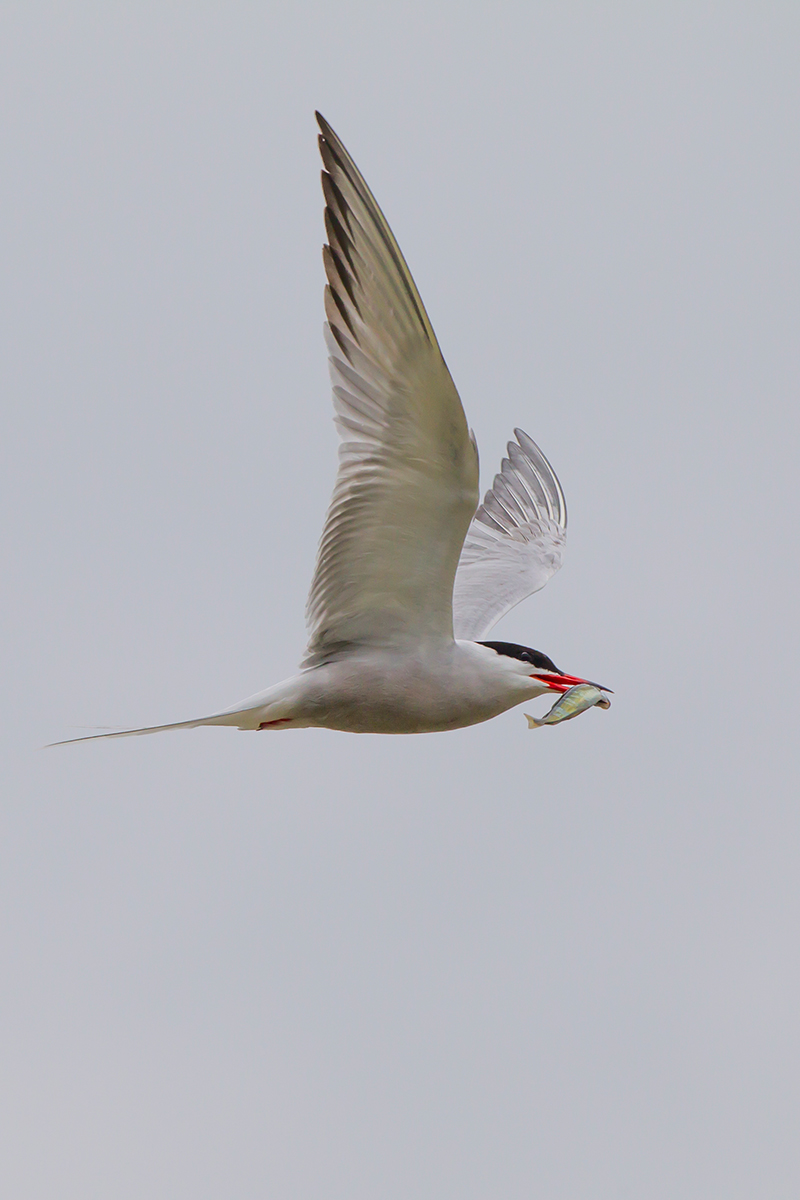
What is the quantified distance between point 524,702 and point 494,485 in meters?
4.04

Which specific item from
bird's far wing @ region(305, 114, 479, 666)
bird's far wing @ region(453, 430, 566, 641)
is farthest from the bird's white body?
bird's far wing @ region(453, 430, 566, 641)

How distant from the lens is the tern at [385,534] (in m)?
6.76

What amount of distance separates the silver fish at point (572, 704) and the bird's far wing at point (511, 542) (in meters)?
1.60

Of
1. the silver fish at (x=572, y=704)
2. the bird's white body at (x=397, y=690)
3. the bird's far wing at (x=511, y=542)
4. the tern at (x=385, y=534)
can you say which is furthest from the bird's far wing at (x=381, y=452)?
the bird's far wing at (x=511, y=542)

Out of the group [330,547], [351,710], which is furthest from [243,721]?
[330,547]

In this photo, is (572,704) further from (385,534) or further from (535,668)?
(385,534)

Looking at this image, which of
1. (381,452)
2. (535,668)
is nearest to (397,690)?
(535,668)

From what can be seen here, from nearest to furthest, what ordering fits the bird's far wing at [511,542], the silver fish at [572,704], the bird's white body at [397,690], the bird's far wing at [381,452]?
the bird's far wing at [381,452] → the silver fish at [572,704] → the bird's white body at [397,690] → the bird's far wing at [511,542]

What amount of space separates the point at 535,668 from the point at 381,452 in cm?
180

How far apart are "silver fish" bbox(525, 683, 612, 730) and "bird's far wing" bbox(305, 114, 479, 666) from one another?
2.40 feet

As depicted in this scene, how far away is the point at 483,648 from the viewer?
8531 millimetres

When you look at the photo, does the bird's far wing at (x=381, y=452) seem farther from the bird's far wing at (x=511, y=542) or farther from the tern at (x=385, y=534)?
the bird's far wing at (x=511, y=542)

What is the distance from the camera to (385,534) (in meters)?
7.70

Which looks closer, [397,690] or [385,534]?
[385,534]
